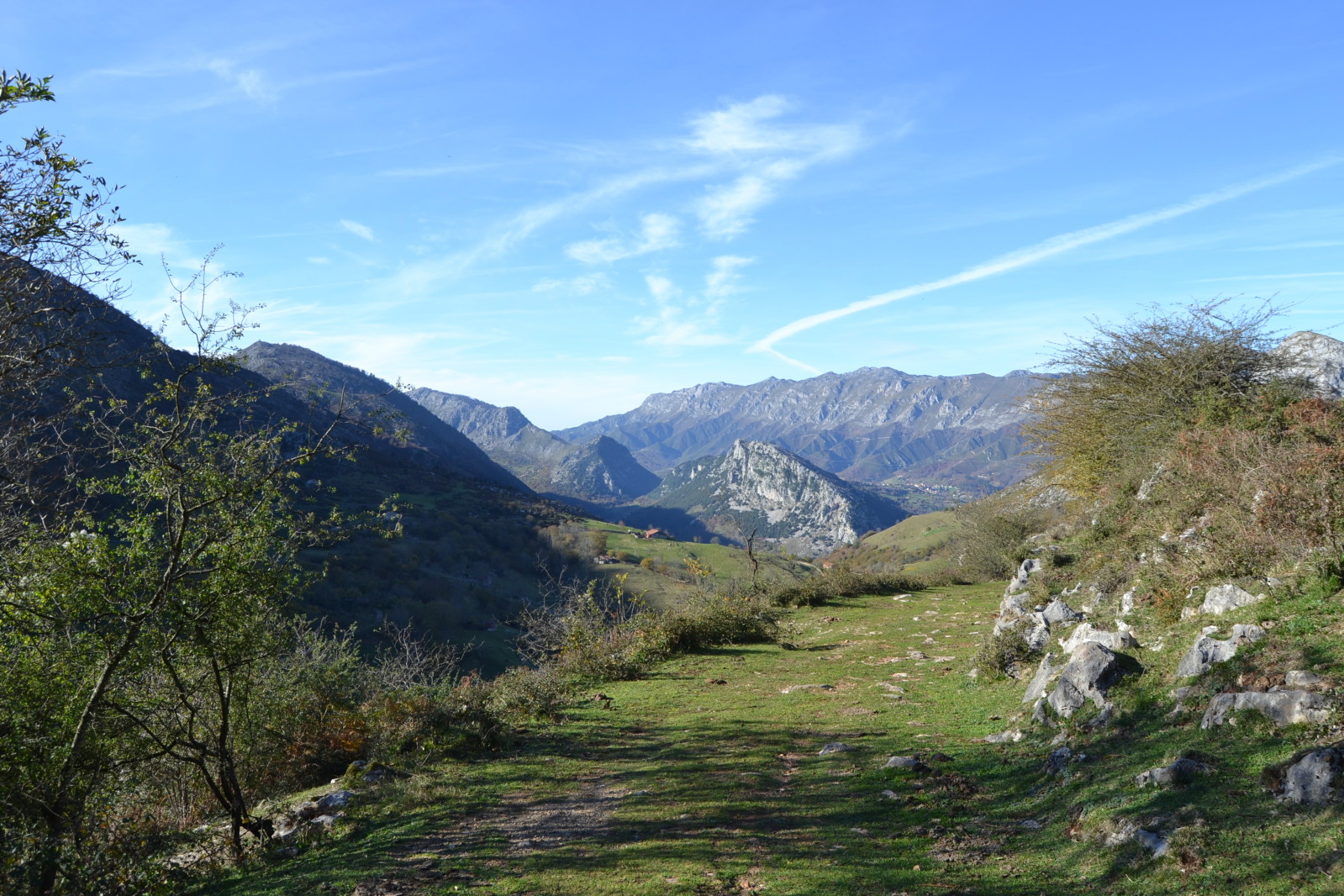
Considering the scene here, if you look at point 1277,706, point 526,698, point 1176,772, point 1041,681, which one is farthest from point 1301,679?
point 526,698

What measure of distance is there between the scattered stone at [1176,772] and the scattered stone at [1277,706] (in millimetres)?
859

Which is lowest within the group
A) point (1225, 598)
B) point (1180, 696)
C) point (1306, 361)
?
point (1180, 696)

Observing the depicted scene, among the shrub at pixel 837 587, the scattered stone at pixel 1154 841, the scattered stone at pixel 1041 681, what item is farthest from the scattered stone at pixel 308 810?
the shrub at pixel 837 587

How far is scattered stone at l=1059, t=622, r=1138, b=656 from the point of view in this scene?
1045 cm

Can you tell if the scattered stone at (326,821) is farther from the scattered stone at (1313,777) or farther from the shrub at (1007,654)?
the shrub at (1007,654)

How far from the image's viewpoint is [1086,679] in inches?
385

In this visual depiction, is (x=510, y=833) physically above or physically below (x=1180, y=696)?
below

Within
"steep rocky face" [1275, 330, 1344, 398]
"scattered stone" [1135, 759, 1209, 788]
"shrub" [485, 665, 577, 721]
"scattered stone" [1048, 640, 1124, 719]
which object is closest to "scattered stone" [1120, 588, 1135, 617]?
"scattered stone" [1048, 640, 1124, 719]

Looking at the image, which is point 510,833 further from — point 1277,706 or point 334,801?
point 1277,706

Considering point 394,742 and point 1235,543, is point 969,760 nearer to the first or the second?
point 1235,543

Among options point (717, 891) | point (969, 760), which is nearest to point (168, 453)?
point (717, 891)

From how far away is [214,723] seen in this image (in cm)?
1116

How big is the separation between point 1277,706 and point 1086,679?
2939mm

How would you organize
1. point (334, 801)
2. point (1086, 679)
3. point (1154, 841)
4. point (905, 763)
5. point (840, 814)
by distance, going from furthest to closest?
point (334, 801) → point (905, 763) → point (1086, 679) → point (840, 814) → point (1154, 841)
